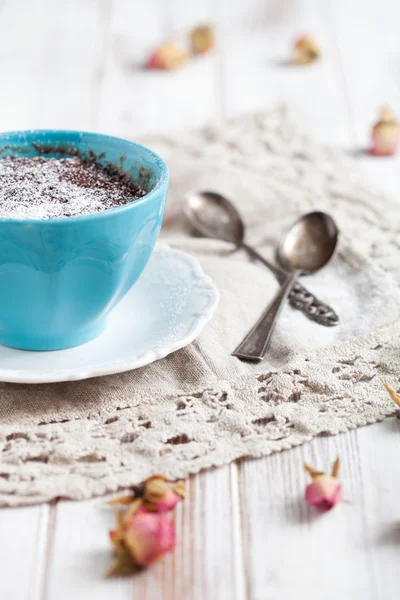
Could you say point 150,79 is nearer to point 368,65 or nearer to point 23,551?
point 368,65

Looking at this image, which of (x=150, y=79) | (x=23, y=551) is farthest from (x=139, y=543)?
(x=150, y=79)

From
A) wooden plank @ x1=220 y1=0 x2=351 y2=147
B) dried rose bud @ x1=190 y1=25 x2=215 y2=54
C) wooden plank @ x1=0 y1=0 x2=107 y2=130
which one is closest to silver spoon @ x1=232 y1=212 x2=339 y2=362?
wooden plank @ x1=220 y1=0 x2=351 y2=147

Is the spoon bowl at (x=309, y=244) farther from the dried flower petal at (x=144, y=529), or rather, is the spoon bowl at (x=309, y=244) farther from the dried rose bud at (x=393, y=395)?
the dried flower petal at (x=144, y=529)

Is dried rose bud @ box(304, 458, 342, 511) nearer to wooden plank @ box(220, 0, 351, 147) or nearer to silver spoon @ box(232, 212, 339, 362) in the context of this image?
silver spoon @ box(232, 212, 339, 362)

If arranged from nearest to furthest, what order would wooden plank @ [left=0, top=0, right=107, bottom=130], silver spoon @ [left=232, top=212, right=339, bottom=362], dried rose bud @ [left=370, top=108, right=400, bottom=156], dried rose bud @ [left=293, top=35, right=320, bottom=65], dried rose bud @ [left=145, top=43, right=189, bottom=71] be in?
silver spoon @ [left=232, top=212, right=339, bottom=362] → dried rose bud @ [left=370, top=108, right=400, bottom=156] → wooden plank @ [left=0, top=0, right=107, bottom=130] → dried rose bud @ [left=145, top=43, right=189, bottom=71] → dried rose bud @ [left=293, top=35, right=320, bottom=65]

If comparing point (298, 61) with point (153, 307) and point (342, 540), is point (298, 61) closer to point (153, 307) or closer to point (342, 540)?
point (153, 307)

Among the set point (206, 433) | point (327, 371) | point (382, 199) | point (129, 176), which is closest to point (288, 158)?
point (382, 199)

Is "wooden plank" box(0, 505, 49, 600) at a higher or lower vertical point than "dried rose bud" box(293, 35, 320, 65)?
lower
